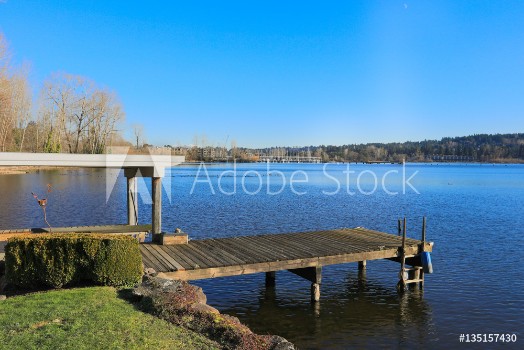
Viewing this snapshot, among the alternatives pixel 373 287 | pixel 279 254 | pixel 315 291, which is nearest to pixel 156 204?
pixel 279 254

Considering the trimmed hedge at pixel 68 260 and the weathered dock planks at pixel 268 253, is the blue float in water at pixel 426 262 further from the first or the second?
the trimmed hedge at pixel 68 260

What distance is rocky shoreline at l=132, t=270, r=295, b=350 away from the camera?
25.7 feet

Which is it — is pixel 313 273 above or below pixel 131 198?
below

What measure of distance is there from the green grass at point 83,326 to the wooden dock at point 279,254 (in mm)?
3340

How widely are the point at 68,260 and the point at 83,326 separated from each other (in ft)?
9.89

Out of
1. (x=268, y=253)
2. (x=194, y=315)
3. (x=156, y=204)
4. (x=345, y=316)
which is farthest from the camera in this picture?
(x=156, y=204)

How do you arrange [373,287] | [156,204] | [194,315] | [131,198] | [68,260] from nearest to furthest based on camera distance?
[194,315]
[68,260]
[156,204]
[373,287]
[131,198]

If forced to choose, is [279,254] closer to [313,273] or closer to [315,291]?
[313,273]

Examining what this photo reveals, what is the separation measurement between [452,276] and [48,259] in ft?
49.6

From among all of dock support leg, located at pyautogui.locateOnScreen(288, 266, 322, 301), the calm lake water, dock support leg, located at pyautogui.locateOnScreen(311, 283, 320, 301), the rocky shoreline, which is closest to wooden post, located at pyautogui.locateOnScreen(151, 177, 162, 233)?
the calm lake water

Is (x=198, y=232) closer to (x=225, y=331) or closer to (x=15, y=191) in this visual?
(x=225, y=331)

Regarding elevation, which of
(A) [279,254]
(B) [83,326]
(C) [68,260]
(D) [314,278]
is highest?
(C) [68,260]

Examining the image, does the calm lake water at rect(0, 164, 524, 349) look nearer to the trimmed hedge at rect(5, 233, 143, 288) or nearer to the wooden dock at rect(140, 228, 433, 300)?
the wooden dock at rect(140, 228, 433, 300)

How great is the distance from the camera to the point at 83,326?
306 inches
